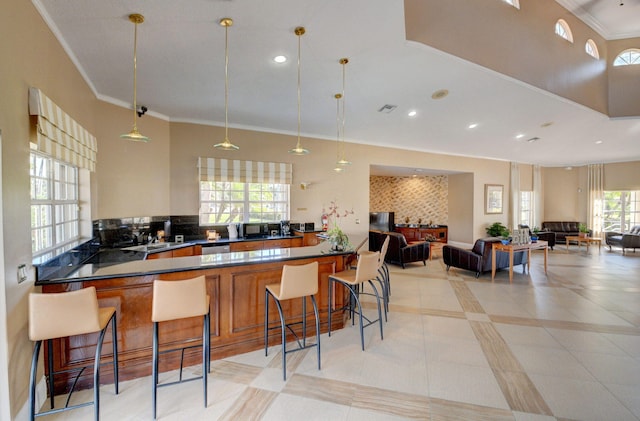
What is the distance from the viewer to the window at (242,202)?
550 cm

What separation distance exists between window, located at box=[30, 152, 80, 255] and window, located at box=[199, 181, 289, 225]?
2.19 meters

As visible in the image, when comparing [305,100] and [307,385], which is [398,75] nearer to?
[305,100]

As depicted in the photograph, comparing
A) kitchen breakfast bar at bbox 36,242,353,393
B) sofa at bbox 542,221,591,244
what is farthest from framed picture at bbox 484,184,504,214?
kitchen breakfast bar at bbox 36,242,353,393

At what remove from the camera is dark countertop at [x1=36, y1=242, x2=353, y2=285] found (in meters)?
2.19

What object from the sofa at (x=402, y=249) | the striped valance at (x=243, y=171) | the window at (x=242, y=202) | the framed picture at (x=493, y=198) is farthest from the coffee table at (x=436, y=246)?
the striped valance at (x=243, y=171)

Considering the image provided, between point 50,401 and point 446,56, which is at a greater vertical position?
point 446,56

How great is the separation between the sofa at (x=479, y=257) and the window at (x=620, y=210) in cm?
675

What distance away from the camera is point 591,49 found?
5.92m

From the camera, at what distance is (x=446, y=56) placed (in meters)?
3.81

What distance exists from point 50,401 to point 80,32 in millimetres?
3225

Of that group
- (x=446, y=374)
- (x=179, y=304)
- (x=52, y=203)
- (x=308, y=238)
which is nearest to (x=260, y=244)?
(x=308, y=238)

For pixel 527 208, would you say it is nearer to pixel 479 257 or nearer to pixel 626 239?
pixel 626 239

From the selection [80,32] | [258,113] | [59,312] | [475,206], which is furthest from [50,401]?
[475,206]

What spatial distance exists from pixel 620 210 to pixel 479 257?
8288 mm
